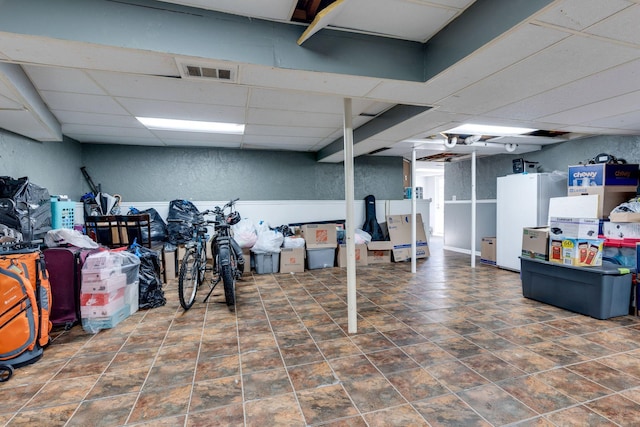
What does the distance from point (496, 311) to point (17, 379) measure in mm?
4063

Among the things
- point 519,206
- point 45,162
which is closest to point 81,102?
point 45,162

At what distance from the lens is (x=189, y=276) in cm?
356

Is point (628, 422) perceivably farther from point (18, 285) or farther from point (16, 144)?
point (16, 144)

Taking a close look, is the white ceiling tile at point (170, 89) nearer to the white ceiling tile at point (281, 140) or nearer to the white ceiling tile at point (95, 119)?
the white ceiling tile at point (95, 119)

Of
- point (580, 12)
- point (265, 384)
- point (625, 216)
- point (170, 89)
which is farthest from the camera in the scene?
point (625, 216)

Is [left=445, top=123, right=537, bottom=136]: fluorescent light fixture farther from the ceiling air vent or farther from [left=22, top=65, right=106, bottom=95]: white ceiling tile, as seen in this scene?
[left=22, top=65, right=106, bottom=95]: white ceiling tile

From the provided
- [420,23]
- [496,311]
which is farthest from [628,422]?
[420,23]

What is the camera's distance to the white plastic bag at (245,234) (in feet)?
16.7

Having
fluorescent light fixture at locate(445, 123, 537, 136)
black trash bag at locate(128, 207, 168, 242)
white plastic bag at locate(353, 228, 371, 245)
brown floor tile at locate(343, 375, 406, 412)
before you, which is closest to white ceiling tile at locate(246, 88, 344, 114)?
fluorescent light fixture at locate(445, 123, 537, 136)

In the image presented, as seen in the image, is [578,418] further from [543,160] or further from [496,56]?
[543,160]

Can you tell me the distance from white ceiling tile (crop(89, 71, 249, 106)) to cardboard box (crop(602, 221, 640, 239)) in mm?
4351

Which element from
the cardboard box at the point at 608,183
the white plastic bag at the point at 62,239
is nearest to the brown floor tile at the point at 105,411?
the white plastic bag at the point at 62,239

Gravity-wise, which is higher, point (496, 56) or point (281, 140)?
point (281, 140)

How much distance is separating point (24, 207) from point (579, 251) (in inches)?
218
